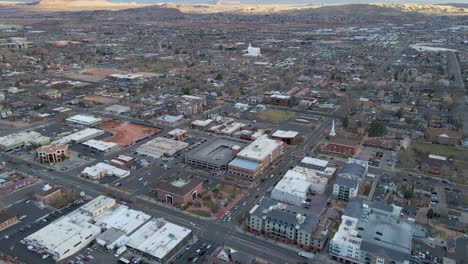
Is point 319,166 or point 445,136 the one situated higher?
point 445,136

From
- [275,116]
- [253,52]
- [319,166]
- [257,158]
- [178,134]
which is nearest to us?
[257,158]

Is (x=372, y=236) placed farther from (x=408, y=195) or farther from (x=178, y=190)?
(x=178, y=190)

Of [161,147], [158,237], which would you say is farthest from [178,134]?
[158,237]

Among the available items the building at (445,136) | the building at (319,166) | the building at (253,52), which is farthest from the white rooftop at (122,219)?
the building at (253,52)

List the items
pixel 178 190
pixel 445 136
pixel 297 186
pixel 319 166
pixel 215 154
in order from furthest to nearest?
1. pixel 445 136
2. pixel 215 154
3. pixel 319 166
4. pixel 297 186
5. pixel 178 190

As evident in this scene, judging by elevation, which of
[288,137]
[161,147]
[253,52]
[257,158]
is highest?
[253,52]

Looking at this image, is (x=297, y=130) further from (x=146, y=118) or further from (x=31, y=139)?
(x=31, y=139)

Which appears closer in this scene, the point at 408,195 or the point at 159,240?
the point at 159,240
